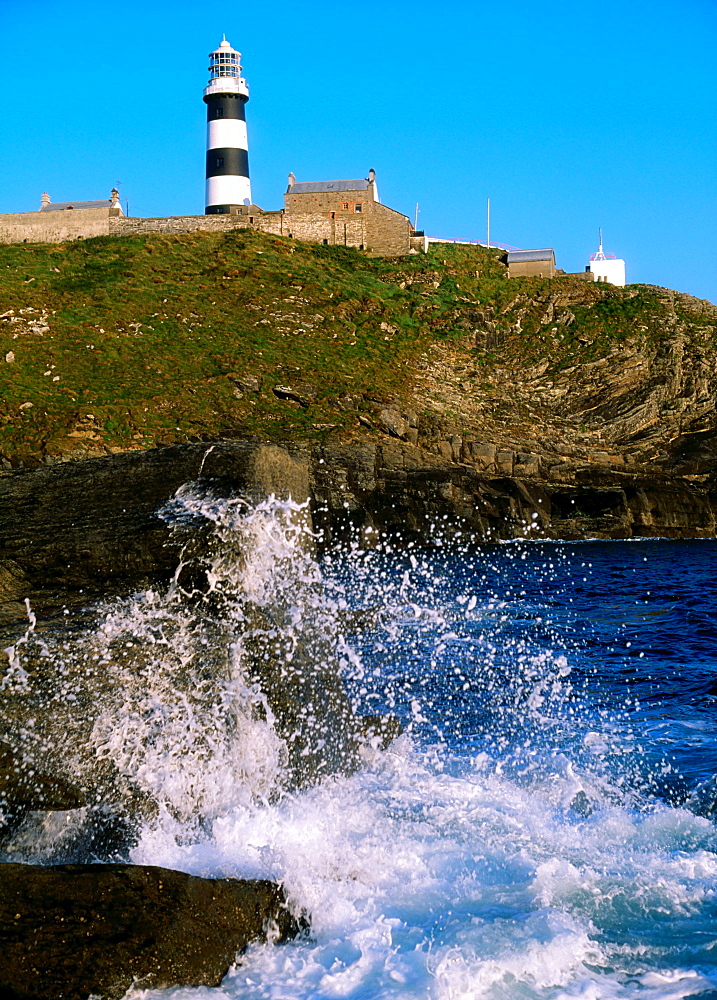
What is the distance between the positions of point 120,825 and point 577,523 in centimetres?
3358

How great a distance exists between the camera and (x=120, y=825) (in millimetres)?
7703

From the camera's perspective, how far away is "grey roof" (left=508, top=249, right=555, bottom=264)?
6756cm

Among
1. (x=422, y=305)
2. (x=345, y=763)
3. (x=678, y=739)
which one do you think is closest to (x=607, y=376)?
(x=422, y=305)

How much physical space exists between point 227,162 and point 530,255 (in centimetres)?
2392

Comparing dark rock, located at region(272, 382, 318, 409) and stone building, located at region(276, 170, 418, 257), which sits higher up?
stone building, located at region(276, 170, 418, 257)

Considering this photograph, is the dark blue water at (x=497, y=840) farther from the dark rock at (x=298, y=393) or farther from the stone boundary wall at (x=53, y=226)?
the stone boundary wall at (x=53, y=226)

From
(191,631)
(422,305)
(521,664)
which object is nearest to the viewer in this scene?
(191,631)

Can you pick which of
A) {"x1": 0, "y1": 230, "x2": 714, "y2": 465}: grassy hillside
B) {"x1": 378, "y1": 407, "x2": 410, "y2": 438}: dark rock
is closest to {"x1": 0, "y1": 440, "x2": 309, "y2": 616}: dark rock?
{"x1": 0, "y1": 230, "x2": 714, "y2": 465}: grassy hillside

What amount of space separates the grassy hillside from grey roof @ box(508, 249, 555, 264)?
1.91m

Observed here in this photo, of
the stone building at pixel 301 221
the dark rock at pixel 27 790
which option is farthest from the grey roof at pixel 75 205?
the dark rock at pixel 27 790

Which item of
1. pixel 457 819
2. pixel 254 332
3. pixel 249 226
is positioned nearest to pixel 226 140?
pixel 249 226

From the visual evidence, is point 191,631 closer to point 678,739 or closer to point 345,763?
point 345,763

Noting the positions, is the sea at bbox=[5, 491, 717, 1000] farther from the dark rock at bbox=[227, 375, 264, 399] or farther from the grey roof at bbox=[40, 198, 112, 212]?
the grey roof at bbox=[40, 198, 112, 212]

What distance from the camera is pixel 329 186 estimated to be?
221ft
